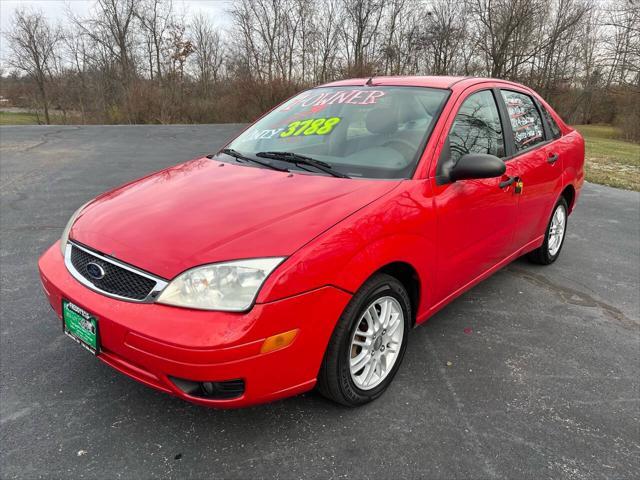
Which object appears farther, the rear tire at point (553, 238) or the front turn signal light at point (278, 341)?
the rear tire at point (553, 238)

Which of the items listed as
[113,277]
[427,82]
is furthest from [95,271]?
[427,82]

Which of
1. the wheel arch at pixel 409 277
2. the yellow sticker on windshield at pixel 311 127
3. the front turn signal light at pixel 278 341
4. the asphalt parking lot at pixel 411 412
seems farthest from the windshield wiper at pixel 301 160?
the asphalt parking lot at pixel 411 412

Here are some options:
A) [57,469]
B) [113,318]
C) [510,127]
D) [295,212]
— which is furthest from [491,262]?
[57,469]

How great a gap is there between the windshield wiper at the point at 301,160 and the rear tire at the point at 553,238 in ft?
8.48

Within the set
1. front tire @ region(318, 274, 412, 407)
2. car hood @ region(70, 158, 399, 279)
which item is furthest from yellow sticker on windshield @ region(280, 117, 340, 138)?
front tire @ region(318, 274, 412, 407)

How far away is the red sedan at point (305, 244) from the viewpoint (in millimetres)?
1817

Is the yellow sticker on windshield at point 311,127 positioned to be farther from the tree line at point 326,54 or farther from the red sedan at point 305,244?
the tree line at point 326,54

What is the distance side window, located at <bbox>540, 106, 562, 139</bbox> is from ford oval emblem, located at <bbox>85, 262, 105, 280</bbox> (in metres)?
3.84

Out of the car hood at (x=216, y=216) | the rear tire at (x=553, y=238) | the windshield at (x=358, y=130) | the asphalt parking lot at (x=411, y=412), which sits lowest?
the asphalt parking lot at (x=411, y=412)

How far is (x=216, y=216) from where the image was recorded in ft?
7.06

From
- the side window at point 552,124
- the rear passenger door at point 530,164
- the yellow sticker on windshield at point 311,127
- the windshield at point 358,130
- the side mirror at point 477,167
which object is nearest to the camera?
the side mirror at point 477,167

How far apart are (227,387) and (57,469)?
824 mm

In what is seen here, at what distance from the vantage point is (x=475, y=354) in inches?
114

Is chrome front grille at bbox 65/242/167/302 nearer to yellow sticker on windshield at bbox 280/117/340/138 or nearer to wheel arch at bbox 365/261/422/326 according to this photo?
wheel arch at bbox 365/261/422/326
